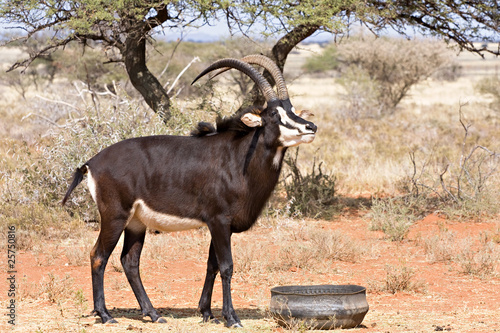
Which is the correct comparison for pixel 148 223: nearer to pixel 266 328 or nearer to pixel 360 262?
pixel 266 328

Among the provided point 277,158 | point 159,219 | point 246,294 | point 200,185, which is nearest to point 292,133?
point 277,158

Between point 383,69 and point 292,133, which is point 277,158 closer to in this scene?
point 292,133

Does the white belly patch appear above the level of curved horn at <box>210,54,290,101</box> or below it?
below

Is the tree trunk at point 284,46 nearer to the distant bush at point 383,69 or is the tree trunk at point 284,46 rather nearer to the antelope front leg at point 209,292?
the antelope front leg at point 209,292

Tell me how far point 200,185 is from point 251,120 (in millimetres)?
773

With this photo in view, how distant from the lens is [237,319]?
6004mm

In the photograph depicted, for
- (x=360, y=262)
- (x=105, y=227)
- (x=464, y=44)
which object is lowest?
(x=360, y=262)

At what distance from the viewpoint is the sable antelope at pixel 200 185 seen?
19.9 ft

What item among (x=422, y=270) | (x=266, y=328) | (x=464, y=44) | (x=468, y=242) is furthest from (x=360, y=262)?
(x=464, y=44)

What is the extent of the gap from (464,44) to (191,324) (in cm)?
848

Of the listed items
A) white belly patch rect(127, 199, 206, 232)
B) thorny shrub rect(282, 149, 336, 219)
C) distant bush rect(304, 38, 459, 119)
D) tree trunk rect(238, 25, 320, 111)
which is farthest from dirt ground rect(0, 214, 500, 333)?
distant bush rect(304, 38, 459, 119)

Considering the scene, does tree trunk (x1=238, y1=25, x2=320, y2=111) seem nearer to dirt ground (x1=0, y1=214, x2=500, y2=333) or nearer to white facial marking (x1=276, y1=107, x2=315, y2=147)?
dirt ground (x1=0, y1=214, x2=500, y2=333)

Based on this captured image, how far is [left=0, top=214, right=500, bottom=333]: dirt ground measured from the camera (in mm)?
6016

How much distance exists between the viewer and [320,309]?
225 inches
